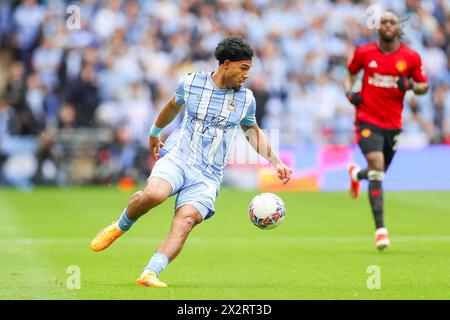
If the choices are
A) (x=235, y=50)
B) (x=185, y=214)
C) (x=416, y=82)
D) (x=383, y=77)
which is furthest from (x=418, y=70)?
(x=185, y=214)

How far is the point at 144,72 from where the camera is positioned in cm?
2594

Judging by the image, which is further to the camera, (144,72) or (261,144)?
(144,72)

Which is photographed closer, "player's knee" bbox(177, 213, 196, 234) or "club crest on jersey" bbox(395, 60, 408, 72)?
"player's knee" bbox(177, 213, 196, 234)

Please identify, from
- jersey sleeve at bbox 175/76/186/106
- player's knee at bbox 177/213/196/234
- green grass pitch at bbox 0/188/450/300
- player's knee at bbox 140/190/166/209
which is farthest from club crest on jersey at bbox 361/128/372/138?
player's knee at bbox 140/190/166/209

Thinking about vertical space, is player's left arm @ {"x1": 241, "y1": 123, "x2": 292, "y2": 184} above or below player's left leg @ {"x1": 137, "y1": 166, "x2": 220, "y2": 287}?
above

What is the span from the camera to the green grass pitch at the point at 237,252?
31.9 ft

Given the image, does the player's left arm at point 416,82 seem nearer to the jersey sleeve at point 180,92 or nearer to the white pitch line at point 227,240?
the white pitch line at point 227,240

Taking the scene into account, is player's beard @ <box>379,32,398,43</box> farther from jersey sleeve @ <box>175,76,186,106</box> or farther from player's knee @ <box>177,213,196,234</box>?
player's knee @ <box>177,213,196,234</box>

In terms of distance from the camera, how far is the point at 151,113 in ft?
82.9

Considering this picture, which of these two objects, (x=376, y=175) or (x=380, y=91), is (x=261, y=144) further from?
(x=380, y=91)

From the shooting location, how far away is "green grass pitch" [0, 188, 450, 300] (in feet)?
31.9

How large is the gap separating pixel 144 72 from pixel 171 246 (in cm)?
1648
